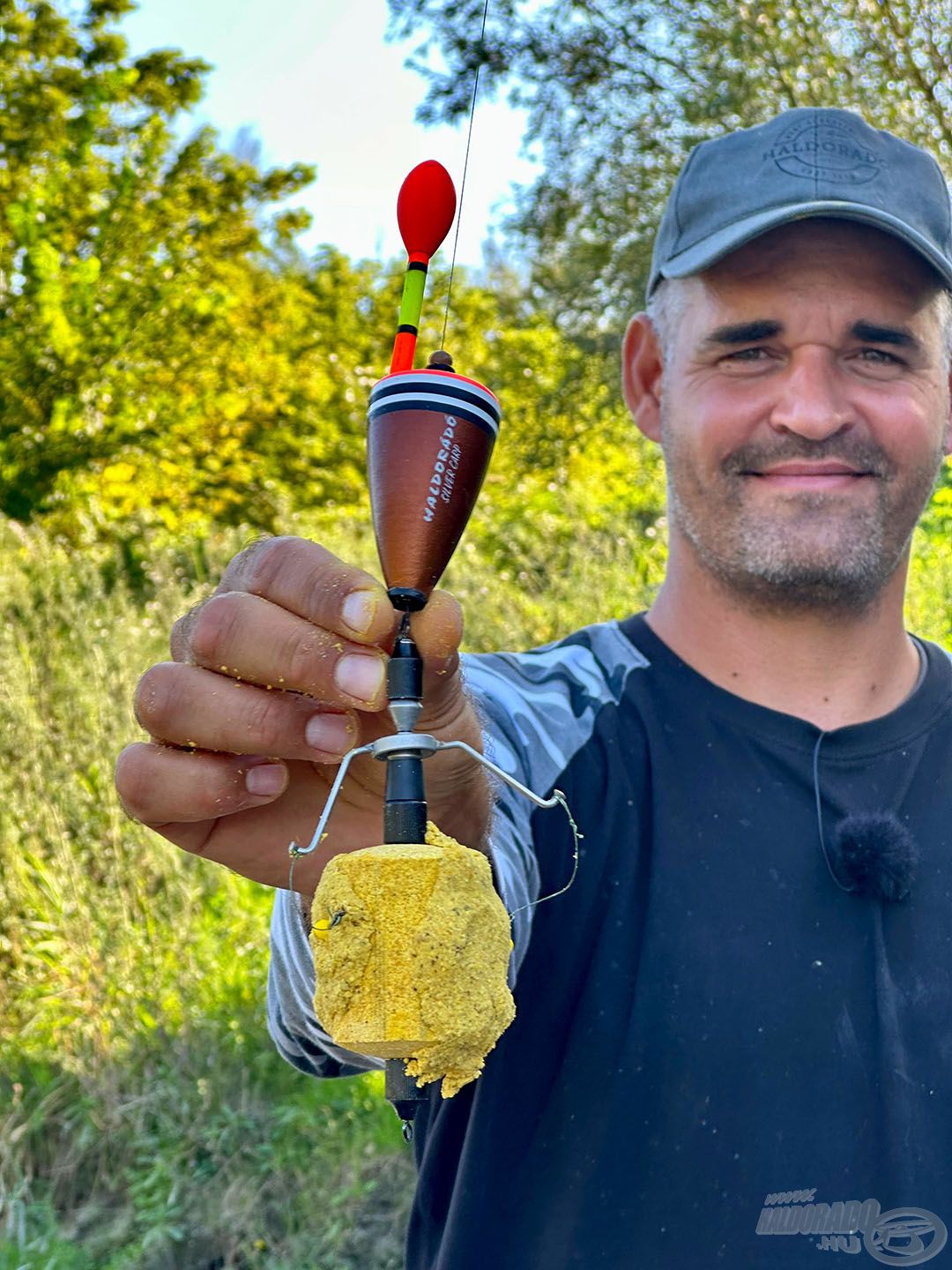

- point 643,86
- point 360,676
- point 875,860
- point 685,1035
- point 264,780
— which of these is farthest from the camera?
point 643,86

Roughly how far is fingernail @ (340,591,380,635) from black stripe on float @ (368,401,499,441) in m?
0.17

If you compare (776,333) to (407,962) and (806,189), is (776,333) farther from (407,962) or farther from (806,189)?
(407,962)

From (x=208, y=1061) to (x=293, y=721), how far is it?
378 centimetres

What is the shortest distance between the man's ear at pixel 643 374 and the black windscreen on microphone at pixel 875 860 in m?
1.04

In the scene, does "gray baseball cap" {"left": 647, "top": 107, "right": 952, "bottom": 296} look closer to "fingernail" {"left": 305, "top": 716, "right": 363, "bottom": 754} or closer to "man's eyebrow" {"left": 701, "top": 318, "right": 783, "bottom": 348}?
"man's eyebrow" {"left": 701, "top": 318, "right": 783, "bottom": 348}

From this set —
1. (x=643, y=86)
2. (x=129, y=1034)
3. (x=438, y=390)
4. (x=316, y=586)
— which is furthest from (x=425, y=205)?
(x=643, y=86)

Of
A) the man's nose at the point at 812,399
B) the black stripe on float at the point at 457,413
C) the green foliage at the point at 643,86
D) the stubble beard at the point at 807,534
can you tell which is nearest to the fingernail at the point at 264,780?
the black stripe on float at the point at 457,413

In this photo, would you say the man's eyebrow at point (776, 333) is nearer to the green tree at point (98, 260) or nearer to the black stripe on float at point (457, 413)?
the black stripe on float at point (457, 413)

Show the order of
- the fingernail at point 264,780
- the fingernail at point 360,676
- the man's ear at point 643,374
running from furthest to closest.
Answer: the man's ear at point 643,374
the fingernail at point 264,780
the fingernail at point 360,676

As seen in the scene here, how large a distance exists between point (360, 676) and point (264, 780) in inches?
8.3

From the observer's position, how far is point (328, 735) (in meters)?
1.23

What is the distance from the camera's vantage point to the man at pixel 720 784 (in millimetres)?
1331

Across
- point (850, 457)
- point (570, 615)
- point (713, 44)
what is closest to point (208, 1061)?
point (570, 615)

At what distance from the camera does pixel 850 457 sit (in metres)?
2.32
